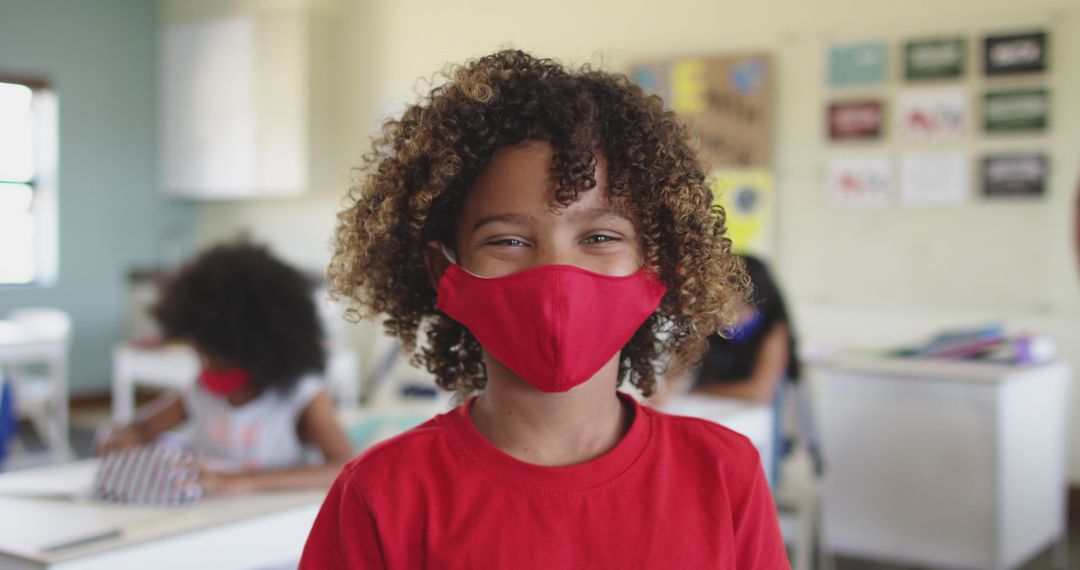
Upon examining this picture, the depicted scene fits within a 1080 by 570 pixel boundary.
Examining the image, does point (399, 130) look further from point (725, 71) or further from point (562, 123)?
point (725, 71)

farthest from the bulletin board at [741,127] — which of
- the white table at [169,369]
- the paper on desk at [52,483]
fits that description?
the paper on desk at [52,483]

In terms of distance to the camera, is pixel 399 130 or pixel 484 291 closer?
pixel 484 291

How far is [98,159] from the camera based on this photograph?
7387 mm

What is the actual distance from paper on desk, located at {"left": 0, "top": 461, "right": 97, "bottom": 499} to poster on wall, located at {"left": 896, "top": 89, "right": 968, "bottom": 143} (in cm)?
377

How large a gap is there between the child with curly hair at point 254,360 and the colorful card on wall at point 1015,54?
131 inches

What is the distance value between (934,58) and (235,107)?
14.5 ft

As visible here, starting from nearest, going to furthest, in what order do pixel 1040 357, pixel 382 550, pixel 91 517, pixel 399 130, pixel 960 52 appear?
pixel 382 550 < pixel 399 130 < pixel 91 517 < pixel 1040 357 < pixel 960 52

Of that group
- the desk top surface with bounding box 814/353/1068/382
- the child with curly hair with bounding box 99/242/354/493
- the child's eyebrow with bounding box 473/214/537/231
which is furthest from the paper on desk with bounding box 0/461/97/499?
the desk top surface with bounding box 814/353/1068/382

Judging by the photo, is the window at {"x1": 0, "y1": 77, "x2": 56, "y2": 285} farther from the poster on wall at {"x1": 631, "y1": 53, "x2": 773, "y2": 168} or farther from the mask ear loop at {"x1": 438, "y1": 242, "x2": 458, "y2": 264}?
the mask ear loop at {"x1": 438, "y1": 242, "x2": 458, "y2": 264}

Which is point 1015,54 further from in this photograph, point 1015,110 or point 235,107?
point 235,107

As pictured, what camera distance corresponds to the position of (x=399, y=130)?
105 cm

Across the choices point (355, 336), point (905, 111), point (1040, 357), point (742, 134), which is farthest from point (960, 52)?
point (355, 336)

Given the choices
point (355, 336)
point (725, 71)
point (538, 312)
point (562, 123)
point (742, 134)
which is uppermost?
point (725, 71)

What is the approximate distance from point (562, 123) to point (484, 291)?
0.17 meters
